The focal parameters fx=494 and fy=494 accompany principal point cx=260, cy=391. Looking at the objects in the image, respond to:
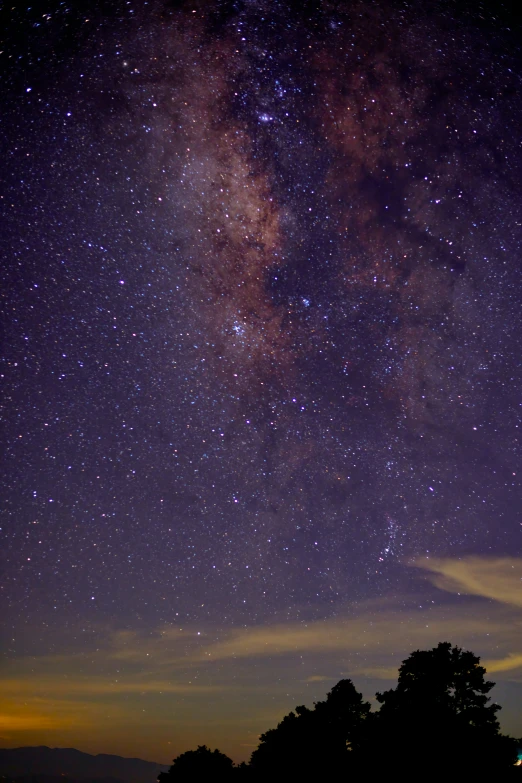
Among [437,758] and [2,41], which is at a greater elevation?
[2,41]

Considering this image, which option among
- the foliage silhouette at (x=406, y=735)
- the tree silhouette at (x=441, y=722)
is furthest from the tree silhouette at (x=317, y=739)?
the tree silhouette at (x=441, y=722)

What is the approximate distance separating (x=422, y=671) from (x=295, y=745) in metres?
6.71

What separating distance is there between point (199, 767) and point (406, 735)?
47.0 ft

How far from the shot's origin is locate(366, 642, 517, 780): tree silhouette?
44.6 feet

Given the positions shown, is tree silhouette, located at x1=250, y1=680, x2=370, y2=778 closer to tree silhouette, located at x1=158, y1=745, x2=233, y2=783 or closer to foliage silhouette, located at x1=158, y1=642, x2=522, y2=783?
foliage silhouette, located at x1=158, y1=642, x2=522, y2=783

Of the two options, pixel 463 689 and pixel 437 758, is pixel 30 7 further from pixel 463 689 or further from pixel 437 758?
pixel 463 689

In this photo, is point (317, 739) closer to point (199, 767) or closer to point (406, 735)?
point (406, 735)

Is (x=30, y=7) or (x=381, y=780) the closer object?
(x=30, y=7)

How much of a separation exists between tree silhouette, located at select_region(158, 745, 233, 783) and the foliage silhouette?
1.22 metres

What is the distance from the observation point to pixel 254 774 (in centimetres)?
1991

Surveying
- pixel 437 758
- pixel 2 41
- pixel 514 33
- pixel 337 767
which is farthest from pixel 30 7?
pixel 337 767

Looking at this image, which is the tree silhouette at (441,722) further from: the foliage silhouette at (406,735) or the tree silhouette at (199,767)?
the tree silhouette at (199,767)

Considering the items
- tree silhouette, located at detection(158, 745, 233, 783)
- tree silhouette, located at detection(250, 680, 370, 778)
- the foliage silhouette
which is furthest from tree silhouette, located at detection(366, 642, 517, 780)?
tree silhouette, located at detection(158, 745, 233, 783)

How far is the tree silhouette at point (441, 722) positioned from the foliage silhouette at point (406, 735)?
2cm
